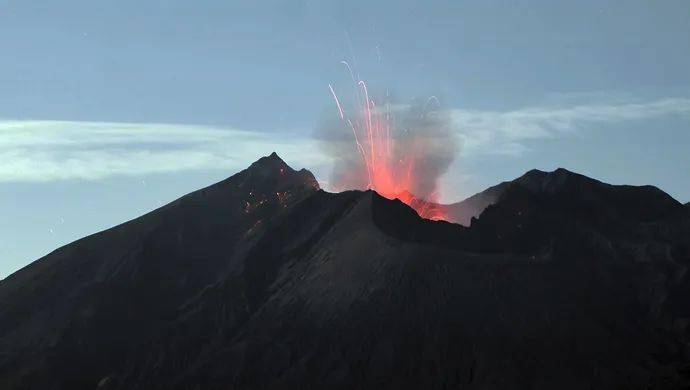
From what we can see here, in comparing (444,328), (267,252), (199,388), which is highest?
(267,252)

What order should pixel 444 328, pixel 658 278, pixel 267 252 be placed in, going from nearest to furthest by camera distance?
pixel 444 328, pixel 658 278, pixel 267 252

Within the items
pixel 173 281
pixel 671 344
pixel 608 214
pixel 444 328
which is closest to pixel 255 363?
pixel 444 328

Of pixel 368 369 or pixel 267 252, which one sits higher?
pixel 267 252

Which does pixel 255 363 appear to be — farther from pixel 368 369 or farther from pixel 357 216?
pixel 357 216

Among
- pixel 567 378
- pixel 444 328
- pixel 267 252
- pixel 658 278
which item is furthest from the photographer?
pixel 267 252

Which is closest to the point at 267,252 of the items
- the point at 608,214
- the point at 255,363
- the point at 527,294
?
the point at 255,363

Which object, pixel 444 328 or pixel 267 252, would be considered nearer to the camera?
pixel 444 328

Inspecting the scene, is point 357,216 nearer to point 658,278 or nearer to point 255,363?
point 255,363
